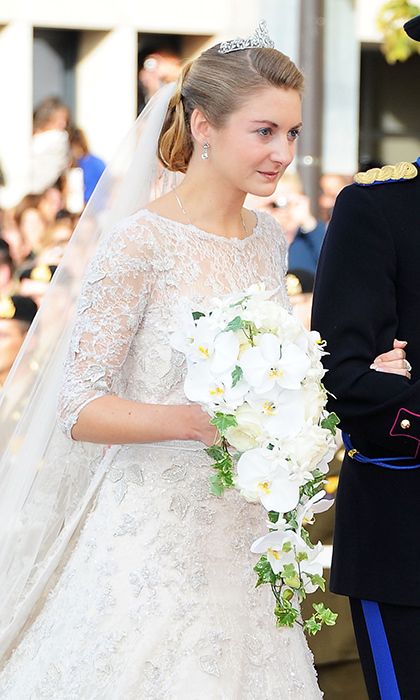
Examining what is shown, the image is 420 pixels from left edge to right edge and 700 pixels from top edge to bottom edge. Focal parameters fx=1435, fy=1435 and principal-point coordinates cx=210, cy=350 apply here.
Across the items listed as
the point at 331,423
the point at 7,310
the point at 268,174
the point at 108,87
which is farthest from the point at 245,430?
the point at 108,87

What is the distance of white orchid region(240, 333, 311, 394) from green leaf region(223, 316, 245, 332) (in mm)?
50

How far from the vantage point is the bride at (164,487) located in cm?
328

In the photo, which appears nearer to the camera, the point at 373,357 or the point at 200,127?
the point at 373,357

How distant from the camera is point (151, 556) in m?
3.36

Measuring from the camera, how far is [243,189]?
3414 millimetres

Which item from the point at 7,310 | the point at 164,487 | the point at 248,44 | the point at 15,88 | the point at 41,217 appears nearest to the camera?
the point at 164,487

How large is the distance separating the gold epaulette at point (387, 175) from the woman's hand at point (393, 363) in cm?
38

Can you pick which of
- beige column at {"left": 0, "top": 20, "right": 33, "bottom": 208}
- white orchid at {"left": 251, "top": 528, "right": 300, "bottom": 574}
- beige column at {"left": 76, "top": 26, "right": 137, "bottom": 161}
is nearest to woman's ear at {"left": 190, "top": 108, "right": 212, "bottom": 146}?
white orchid at {"left": 251, "top": 528, "right": 300, "bottom": 574}

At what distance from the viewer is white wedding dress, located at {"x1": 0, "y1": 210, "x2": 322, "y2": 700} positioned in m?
3.28

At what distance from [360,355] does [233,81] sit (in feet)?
2.65

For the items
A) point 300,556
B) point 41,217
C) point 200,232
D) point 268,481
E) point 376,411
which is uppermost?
point 200,232

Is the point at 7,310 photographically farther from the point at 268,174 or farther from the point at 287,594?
the point at 287,594

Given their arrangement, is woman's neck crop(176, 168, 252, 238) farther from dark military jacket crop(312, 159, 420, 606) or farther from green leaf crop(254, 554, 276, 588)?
green leaf crop(254, 554, 276, 588)

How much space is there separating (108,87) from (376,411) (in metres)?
10.7
